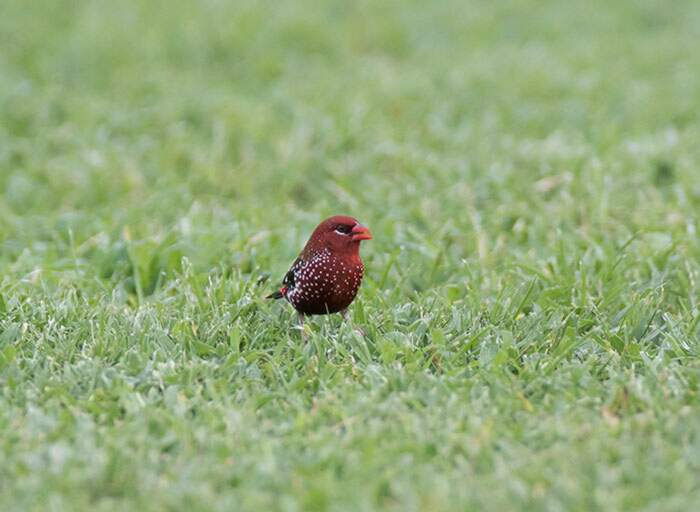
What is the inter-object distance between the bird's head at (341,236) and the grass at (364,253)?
32cm

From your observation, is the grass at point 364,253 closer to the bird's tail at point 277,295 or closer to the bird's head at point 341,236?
the bird's tail at point 277,295

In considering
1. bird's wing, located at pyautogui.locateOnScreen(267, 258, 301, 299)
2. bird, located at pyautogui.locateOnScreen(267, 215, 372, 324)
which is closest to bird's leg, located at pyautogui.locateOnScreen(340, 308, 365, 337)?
bird, located at pyautogui.locateOnScreen(267, 215, 372, 324)

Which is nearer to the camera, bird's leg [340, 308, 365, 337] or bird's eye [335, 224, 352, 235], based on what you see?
bird's leg [340, 308, 365, 337]

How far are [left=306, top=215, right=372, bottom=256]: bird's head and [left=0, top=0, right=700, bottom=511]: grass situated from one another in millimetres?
320

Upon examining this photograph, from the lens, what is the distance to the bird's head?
4363 mm

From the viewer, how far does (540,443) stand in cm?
342

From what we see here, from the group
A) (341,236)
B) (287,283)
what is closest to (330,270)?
Result: (341,236)

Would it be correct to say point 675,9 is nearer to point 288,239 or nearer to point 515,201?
point 515,201

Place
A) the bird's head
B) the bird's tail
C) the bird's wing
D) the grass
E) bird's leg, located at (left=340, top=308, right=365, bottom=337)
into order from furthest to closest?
the bird's tail → the bird's wing → the bird's head → bird's leg, located at (left=340, top=308, right=365, bottom=337) → the grass

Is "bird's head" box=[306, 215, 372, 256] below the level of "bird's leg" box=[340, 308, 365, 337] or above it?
above

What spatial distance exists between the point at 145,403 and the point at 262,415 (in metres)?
0.43

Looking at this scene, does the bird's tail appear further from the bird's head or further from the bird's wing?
the bird's head

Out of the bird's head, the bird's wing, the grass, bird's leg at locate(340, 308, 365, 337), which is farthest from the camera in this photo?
the bird's wing

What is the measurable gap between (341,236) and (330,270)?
0.58ft
